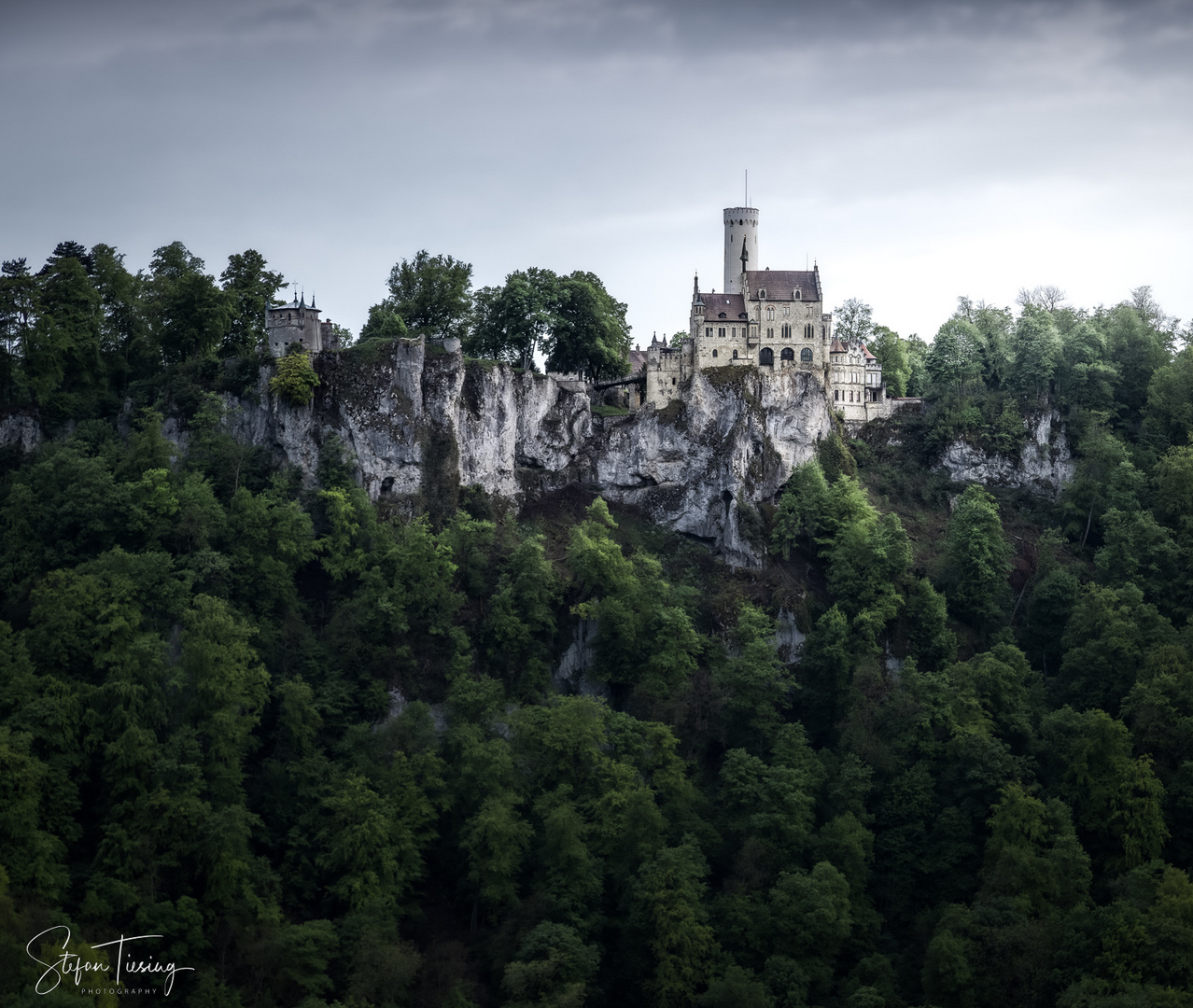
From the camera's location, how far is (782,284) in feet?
271

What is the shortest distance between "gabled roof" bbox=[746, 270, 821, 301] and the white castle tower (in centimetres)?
133

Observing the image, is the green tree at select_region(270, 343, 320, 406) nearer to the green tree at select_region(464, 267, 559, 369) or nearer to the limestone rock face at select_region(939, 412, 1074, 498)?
the green tree at select_region(464, 267, 559, 369)

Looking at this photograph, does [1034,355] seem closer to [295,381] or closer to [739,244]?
→ [739,244]

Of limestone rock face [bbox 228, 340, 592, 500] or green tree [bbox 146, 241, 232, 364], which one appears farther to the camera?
green tree [bbox 146, 241, 232, 364]

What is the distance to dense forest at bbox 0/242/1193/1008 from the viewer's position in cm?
5481

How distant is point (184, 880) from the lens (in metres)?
56.4

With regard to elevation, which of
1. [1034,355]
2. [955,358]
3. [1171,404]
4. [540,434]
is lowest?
[540,434]

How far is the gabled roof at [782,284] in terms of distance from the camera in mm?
81875

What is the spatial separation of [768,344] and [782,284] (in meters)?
3.73

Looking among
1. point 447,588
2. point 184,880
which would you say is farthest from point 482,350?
point 184,880

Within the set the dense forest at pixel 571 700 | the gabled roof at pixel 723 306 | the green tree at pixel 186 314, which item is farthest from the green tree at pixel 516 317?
the green tree at pixel 186 314

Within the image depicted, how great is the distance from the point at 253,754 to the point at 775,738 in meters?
22.4

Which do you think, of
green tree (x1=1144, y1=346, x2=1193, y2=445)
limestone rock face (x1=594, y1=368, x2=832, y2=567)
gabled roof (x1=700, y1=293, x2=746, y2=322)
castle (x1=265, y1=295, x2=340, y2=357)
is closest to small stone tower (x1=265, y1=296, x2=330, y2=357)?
castle (x1=265, y1=295, x2=340, y2=357)

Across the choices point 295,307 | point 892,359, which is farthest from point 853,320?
point 295,307
